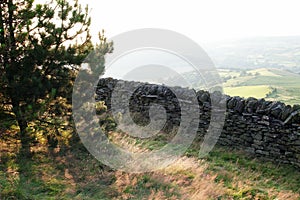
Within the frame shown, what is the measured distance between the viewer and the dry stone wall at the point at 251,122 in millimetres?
8727

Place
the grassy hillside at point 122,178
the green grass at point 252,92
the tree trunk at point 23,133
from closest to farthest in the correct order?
the grassy hillside at point 122,178, the tree trunk at point 23,133, the green grass at point 252,92

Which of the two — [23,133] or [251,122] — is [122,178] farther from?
[251,122]

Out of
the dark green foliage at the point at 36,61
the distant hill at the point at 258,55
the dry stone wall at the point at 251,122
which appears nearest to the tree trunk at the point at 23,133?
the dark green foliage at the point at 36,61

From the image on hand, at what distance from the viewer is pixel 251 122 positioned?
372 inches

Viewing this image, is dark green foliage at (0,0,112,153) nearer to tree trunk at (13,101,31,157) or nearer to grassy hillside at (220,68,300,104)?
tree trunk at (13,101,31,157)

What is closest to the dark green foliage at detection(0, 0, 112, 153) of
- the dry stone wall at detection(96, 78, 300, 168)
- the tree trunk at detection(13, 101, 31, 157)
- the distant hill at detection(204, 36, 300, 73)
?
the tree trunk at detection(13, 101, 31, 157)

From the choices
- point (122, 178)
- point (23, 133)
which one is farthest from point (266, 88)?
point (23, 133)

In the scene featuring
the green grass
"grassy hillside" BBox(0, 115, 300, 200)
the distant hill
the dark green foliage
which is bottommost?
"grassy hillside" BBox(0, 115, 300, 200)

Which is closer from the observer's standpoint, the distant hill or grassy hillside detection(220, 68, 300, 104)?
grassy hillside detection(220, 68, 300, 104)

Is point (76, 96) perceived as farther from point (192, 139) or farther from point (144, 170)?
point (192, 139)

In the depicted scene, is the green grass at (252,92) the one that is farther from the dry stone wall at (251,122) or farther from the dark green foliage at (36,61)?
the dark green foliage at (36,61)

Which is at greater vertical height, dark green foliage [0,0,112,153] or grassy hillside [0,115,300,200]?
dark green foliage [0,0,112,153]

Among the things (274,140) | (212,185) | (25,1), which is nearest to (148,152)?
(212,185)

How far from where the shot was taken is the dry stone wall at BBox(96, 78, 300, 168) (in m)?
8.73
